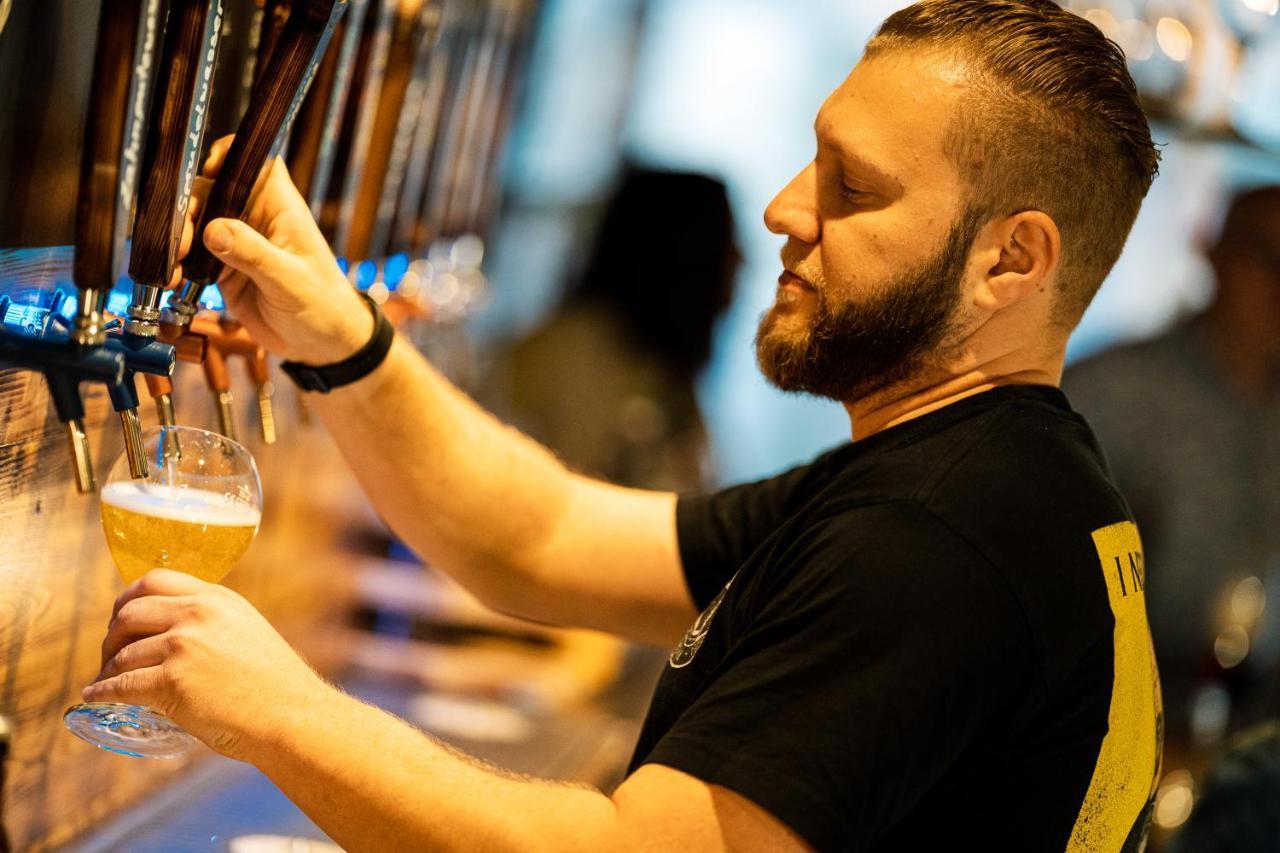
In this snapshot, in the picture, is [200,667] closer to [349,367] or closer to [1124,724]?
[349,367]

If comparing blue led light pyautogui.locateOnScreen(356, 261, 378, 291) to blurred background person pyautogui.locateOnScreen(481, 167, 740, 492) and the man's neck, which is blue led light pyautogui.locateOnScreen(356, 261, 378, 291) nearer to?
the man's neck

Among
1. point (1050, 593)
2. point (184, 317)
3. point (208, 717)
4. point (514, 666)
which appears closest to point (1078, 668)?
point (1050, 593)

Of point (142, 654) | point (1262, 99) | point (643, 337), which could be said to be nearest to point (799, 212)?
point (142, 654)

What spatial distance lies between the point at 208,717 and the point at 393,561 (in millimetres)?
1850

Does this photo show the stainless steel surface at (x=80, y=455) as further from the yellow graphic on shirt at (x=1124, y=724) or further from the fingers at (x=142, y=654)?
the yellow graphic on shirt at (x=1124, y=724)

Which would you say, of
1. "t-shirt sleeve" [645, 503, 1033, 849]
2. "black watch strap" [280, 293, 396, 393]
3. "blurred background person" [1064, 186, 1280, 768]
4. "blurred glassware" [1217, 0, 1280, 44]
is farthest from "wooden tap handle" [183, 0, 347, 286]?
"blurred background person" [1064, 186, 1280, 768]

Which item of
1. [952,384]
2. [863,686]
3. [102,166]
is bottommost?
[863,686]

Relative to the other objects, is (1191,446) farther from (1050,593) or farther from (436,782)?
(436,782)

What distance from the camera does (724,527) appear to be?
180 centimetres

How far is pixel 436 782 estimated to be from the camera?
1.19 metres

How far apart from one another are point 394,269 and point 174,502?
3.46 ft

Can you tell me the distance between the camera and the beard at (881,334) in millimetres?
1412

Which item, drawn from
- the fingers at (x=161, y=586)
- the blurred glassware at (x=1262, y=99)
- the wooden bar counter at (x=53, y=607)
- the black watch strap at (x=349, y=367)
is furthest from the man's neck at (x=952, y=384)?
the blurred glassware at (x=1262, y=99)

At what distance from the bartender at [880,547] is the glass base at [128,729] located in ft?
0.26
